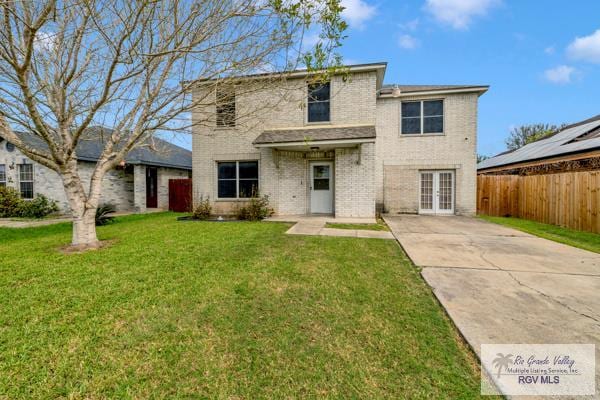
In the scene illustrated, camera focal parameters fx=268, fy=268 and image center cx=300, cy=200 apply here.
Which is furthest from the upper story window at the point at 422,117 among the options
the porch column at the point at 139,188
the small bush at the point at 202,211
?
the porch column at the point at 139,188

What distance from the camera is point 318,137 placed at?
9.63 metres

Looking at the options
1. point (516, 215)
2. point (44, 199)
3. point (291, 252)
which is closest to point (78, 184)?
point (291, 252)

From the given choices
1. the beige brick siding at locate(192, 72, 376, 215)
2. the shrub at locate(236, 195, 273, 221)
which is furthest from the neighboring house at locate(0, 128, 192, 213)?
the shrub at locate(236, 195, 273, 221)

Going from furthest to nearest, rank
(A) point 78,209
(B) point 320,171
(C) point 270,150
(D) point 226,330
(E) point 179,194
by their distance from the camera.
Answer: (E) point 179,194
(B) point 320,171
(C) point 270,150
(A) point 78,209
(D) point 226,330

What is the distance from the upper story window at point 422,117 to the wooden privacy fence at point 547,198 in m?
3.62

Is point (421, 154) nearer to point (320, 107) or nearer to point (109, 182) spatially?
point (320, 107)

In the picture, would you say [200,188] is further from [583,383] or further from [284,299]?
[583,383]

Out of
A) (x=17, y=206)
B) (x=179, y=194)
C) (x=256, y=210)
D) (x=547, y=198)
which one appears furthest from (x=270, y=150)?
(x=17, y=206)

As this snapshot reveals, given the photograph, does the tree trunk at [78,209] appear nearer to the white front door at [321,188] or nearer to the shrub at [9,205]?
the white front door at [321,188]

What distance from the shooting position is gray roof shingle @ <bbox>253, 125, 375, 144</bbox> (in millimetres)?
9398

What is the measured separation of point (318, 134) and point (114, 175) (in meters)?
11.7

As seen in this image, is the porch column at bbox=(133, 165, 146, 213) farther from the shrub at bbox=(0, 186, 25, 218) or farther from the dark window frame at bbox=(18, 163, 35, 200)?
the shrub at bbox=(0, 186, 25, 218)

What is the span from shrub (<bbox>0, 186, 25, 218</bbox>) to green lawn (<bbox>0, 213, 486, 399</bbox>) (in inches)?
388

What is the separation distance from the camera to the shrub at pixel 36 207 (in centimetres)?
1186
